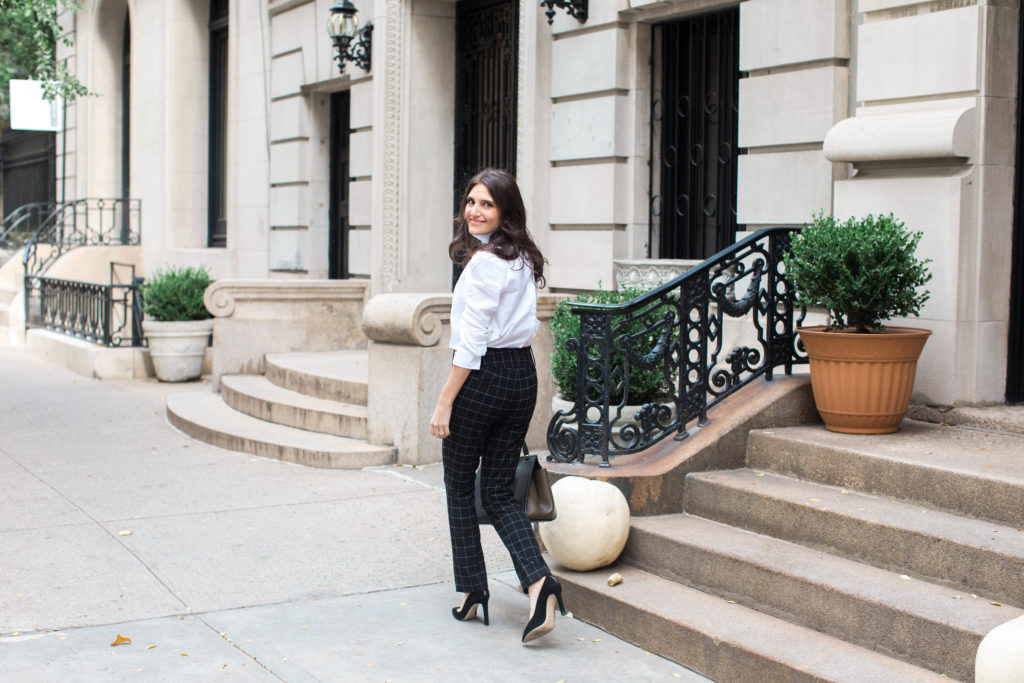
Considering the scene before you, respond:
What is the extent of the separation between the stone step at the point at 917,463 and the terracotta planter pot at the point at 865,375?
0.11 m

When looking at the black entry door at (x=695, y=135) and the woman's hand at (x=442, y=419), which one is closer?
the woman's hand at (x=442, y=419)

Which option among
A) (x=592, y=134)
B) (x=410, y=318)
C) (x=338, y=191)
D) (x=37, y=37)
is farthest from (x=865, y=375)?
(x=37, y=37)

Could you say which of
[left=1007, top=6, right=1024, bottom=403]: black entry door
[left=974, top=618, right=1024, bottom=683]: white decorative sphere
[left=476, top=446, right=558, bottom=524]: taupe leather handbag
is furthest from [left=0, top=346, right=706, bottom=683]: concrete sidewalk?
[left=1007, top=6, right=1024, bottom=403]: black entry door

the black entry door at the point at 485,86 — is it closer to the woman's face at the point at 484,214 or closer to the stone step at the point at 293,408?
the stone step at the point at 293,408

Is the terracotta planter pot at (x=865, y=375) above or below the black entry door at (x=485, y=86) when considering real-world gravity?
below

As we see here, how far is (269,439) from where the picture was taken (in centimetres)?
932

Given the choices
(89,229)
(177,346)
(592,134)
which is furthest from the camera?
(89,229)

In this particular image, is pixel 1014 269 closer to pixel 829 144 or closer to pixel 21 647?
pixel 829 144

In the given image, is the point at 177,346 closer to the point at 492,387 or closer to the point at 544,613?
the point at 492,387

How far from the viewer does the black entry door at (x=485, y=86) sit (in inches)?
466

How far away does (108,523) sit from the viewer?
23.2 feet

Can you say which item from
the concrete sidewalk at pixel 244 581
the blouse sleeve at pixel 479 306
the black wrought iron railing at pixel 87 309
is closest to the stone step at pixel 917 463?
the concrete sidewalk at pixel 244 581

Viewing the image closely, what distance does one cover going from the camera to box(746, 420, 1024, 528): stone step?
5055mm

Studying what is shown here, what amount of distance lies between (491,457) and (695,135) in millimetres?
4979
